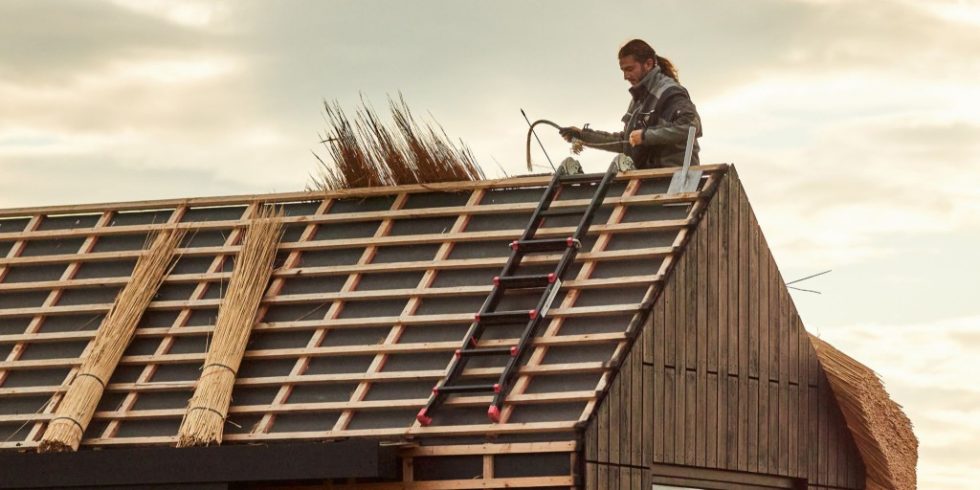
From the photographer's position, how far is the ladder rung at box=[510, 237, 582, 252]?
12438 mm

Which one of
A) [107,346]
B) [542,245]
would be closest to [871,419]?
[542,245]

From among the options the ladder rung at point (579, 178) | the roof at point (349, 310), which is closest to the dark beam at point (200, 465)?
the roof at point (349, 310)

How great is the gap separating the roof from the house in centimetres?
2

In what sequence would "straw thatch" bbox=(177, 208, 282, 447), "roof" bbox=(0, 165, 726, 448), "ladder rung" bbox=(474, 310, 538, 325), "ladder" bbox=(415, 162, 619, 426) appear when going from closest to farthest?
"ladder" bbox=(415, 162, 619, 426) < "roof" bbox=(0, 165, 726, 448) < "ladder rung" bbox=(474, 310, 538, 325) < "straw thatch" bbox=(177, 208, 282, 447)

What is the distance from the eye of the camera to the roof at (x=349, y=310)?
11.8 metres

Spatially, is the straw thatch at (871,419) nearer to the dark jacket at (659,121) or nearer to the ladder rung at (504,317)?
the dark jacket at (659,121)

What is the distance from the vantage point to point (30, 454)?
1218cm

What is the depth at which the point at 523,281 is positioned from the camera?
1225 cm

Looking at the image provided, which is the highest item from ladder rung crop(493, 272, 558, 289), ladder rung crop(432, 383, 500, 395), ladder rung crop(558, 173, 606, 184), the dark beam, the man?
the man

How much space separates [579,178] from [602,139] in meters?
1.35

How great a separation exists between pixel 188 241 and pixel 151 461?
298 cm

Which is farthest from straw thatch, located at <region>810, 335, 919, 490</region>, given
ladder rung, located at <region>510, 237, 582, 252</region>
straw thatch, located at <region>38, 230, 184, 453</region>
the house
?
straw thatch, located at <region>38, 230, 184, 453</region>

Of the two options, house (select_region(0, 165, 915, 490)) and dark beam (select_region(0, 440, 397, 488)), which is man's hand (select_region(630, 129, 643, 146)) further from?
dark beam (select_region(0, 440, 397, 488))

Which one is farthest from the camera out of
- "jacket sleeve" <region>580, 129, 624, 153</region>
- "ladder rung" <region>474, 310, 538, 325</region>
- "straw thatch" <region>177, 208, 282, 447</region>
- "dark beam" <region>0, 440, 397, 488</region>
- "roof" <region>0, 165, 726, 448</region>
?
"jacket sleeve" <region>580, 129, 624, 153</region>
